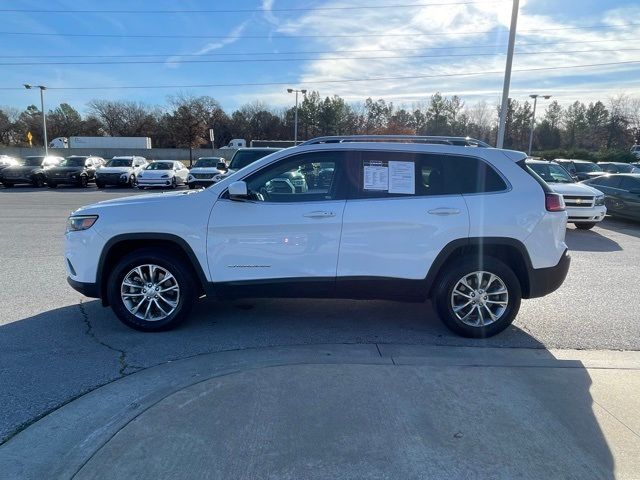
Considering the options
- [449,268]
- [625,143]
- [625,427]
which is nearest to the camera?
[625,427]

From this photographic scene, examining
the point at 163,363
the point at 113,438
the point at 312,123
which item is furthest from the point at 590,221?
the point at 312,123

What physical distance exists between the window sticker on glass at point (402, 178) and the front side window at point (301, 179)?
512 mm

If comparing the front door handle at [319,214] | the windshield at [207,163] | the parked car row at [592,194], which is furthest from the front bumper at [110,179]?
the front door handle at [319,214]

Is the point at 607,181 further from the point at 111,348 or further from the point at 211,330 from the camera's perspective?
the point at 111,348

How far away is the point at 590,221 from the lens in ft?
38.3

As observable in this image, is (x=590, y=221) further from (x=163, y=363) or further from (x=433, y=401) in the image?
(x=163, y=363)

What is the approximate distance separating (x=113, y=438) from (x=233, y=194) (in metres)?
2.26

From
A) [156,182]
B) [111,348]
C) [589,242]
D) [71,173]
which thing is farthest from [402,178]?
[71,173]

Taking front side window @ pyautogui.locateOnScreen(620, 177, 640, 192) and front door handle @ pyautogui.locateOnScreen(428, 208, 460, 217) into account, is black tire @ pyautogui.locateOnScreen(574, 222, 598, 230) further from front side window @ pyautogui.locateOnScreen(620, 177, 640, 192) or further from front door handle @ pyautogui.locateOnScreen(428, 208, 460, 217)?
front door handle @ pyautogui.locateOnScreen(428, 208, 460, 217)

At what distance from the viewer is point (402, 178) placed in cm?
444

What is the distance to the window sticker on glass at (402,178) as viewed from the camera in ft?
14.5

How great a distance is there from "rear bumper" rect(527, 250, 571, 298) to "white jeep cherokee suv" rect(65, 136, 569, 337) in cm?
1

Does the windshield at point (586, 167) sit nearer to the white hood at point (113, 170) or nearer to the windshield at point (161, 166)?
the windshield at point (161, 166)

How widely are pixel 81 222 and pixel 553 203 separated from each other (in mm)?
4666
